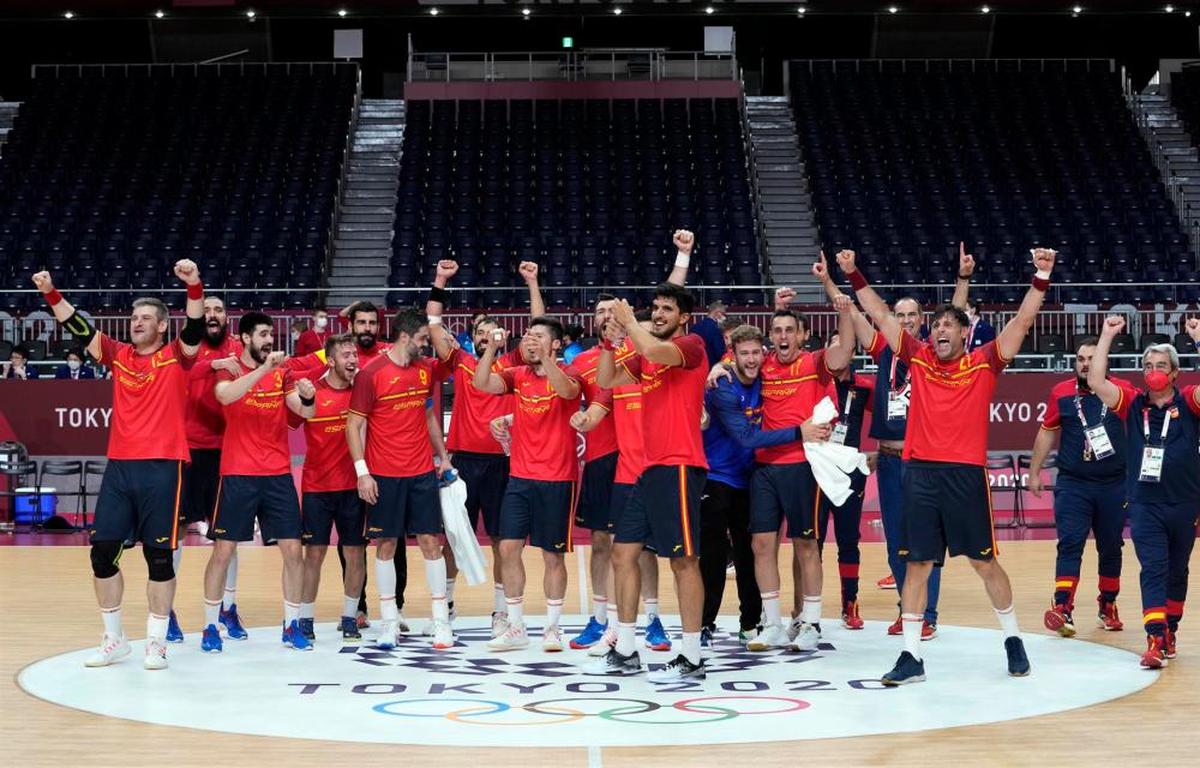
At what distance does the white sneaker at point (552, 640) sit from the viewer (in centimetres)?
928

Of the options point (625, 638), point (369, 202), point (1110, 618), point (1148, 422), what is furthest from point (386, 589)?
point (369, 202)

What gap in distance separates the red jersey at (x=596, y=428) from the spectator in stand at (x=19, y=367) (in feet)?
41.5

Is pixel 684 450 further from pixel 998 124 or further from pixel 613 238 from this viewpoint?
pixel 998 124

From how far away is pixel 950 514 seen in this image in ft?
27.1

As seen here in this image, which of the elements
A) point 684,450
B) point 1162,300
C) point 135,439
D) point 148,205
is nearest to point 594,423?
point 684,450

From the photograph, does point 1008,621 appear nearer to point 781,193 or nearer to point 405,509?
point 405,509

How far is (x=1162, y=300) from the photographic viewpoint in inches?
924

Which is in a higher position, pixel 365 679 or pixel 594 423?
pixel 594 423

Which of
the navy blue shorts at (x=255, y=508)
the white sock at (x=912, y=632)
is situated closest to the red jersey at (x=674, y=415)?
the white sock at (x=912, y=632)

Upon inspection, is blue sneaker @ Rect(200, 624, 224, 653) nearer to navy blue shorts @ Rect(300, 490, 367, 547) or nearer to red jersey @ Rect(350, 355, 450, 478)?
navy blue shorts @ Rect(300, 490, 367, 547)

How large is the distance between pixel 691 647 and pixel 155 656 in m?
3.22

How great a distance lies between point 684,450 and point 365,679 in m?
2.27

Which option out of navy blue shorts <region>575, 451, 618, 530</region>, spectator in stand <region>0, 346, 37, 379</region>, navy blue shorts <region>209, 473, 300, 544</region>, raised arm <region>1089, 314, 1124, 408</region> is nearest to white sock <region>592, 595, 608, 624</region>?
navy blue shorts <region>575, 451, 618, 530</region>

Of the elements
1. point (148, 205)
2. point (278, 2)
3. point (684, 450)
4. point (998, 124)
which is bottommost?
point (684, 450)
